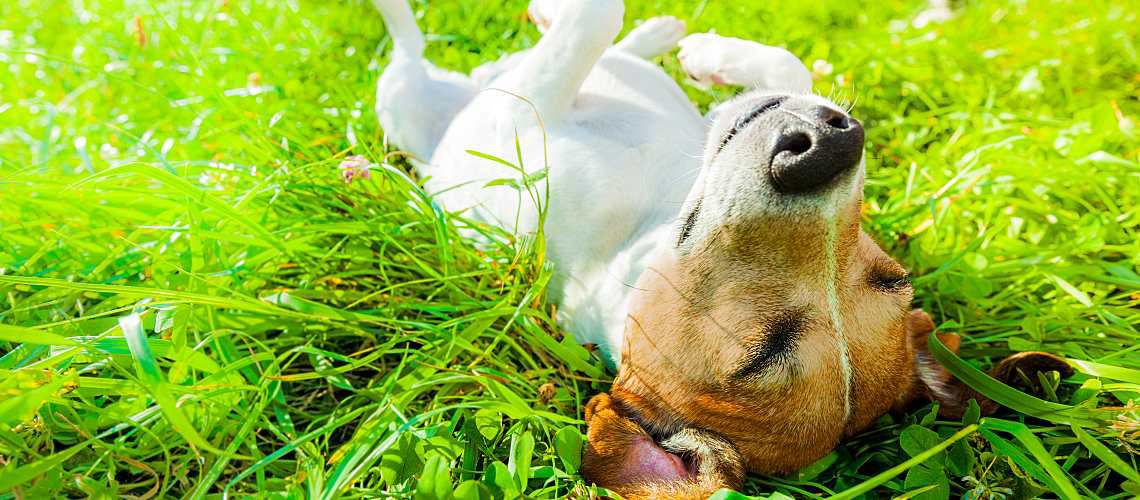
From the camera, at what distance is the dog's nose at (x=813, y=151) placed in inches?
66.2

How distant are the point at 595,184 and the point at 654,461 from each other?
0.91 meters

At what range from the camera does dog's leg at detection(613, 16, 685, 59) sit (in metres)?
3.31

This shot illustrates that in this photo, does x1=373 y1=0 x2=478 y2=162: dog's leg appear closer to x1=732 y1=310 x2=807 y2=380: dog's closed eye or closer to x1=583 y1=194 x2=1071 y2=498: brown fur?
x1=583 y1=194 x2=1071 y2=498: brown fur

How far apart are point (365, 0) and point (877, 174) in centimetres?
323

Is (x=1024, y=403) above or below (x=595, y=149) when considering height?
below

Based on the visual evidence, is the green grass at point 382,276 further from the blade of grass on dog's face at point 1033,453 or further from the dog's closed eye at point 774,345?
the dog's closed eye at point 774,345

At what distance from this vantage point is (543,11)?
2.93m

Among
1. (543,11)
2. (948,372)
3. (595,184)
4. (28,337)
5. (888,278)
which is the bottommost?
(948,372)

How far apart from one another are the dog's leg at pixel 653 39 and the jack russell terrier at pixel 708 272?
78cm

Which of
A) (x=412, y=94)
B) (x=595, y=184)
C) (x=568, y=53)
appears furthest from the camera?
(x=412, y=94)

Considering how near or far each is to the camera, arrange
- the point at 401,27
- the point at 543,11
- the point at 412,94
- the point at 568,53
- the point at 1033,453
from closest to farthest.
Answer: the point at 1033,453 < the point at 568,53 < the point at 543,11 < the point at 412,94 < the point at 401,27

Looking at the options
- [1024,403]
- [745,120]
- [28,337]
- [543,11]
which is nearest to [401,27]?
[543,11]

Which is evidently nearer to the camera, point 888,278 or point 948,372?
point 888,278

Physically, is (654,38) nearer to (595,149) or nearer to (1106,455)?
(595,149)
